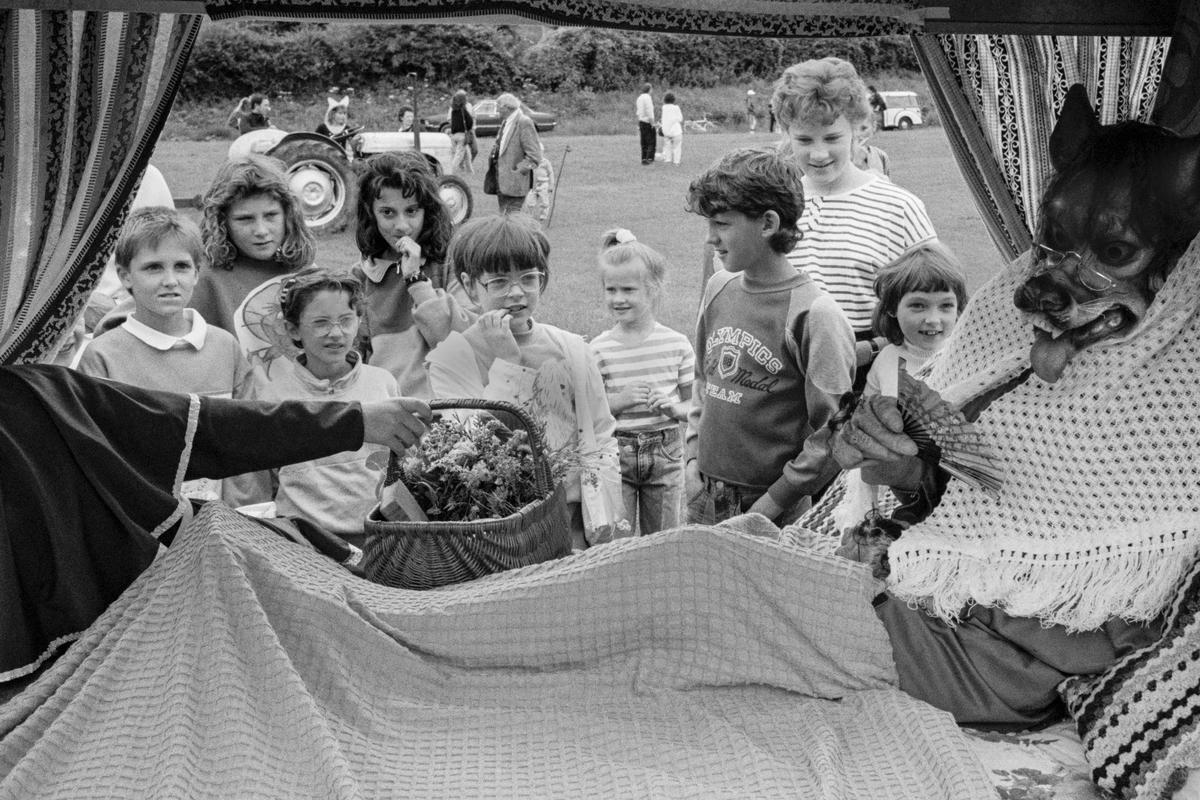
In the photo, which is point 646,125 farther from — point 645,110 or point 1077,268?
point 1077,268

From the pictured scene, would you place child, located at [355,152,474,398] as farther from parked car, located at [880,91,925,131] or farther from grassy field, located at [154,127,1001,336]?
parked car, located at [880,91,925,131]

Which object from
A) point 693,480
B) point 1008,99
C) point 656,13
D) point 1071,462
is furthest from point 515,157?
point 1071,462

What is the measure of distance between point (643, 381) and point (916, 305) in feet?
3.56

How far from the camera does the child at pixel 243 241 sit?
15.1 ft

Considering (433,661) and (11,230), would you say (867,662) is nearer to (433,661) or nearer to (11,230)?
(433,661)

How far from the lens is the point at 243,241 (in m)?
4.66

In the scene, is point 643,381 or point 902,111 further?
point 902,111

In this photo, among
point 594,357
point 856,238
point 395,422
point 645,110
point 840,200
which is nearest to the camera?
point 395,422

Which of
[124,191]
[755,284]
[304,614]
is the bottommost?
[304,614]

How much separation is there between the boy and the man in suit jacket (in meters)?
9.92

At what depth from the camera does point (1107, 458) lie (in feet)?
9.18

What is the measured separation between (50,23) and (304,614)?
163 cm

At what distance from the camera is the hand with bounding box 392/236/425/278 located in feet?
15.2

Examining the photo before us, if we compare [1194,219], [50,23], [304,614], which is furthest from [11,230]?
[1194,219]
